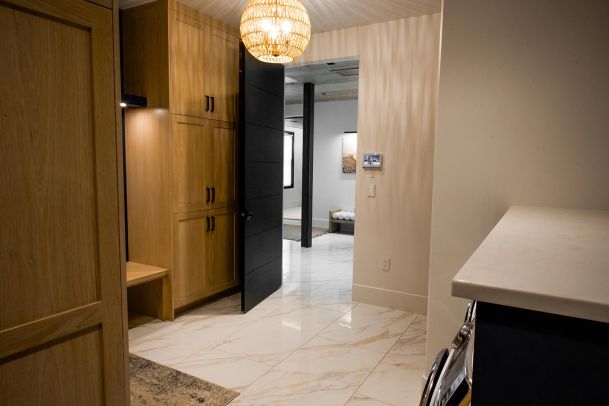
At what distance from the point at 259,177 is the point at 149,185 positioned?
3.18 ft

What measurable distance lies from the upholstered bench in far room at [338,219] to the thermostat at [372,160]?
3549mm

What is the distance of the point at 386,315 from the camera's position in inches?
137

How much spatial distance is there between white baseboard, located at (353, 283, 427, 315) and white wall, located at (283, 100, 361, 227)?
393 cm

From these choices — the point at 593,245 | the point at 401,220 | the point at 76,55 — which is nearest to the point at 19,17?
the point at 76,55

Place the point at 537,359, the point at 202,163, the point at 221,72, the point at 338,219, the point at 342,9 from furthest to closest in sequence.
→ the point at 338,219
the point at 221,72
the point at 202,163
the point at 342,9
the point at 537,359

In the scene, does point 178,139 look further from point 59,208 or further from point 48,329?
point 48,329

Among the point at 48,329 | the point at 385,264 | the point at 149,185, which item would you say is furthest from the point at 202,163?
the point at 48,329

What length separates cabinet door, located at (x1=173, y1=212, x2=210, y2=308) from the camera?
127 inches

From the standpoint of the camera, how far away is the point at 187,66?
317 cm

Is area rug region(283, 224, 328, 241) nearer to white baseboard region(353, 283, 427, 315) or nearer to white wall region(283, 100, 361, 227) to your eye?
white wall region(283, 100, 361, 227)

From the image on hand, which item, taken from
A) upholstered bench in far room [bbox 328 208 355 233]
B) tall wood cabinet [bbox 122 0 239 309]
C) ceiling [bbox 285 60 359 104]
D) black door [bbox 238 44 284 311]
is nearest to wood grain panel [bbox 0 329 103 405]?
tall wood cabinet [bbox 122 0 239 309]

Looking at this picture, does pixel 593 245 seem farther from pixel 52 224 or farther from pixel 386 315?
pixel 386 315

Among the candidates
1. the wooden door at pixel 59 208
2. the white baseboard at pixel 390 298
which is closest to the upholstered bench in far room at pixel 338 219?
the white baseboard at pixel 390 298

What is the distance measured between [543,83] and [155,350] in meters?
2.90
